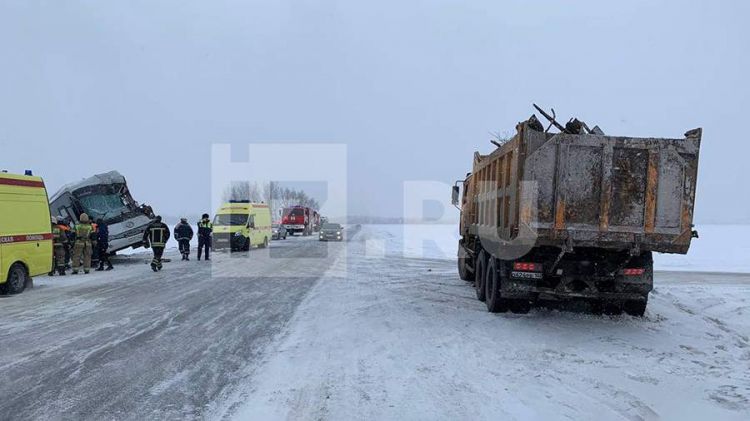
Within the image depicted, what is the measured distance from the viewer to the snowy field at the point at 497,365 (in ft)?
15.2

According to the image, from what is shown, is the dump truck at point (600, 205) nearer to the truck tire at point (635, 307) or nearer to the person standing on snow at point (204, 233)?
the truck tire at point (635, 307)

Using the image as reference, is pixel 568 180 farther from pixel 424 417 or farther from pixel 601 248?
pixel 424 417

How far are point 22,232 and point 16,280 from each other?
3.38 feet

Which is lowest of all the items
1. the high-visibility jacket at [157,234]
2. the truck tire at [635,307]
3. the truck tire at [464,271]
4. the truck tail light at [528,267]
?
the truck tire at [464,271]

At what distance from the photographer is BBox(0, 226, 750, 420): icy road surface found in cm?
466

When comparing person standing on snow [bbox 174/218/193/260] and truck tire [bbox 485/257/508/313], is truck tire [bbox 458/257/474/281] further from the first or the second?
person standing on snow [bbox 174/218/193/260]

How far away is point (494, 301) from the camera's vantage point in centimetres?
884

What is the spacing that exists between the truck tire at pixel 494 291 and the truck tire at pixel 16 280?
982cm

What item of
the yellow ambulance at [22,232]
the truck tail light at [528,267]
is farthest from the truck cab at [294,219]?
the truck tail light at [528,267]

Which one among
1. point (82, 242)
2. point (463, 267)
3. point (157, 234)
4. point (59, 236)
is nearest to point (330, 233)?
point (157, 234)

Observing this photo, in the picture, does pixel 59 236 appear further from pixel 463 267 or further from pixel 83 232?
pixel 463 267

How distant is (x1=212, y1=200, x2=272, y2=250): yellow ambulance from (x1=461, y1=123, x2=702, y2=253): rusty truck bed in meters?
18.8

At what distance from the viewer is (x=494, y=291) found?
29.1 feet

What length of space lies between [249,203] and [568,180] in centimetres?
2029
